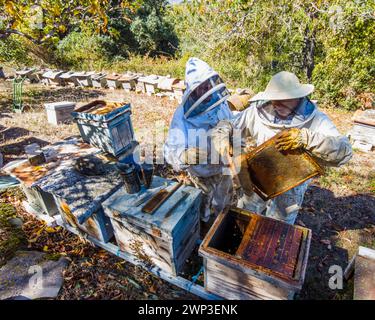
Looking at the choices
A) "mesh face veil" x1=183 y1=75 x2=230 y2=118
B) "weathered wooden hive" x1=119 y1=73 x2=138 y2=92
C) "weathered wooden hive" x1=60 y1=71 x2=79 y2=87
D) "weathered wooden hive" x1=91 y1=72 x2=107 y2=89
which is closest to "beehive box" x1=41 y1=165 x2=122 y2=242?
"mesh face veil" x1=183 y1=75 x2=230 y2=118

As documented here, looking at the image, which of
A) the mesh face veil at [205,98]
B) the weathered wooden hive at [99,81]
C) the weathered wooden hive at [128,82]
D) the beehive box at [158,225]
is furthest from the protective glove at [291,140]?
the weathered wooden hive at [99,81]

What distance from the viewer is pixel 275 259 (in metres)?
1.77

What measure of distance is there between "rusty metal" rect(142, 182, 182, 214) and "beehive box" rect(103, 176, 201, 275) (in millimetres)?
37

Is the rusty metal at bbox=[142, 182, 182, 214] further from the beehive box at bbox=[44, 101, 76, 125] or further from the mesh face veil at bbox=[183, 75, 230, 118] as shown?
the beehive box at bbox=[44, 101, 76, 125]

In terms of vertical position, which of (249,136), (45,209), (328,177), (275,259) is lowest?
(328,177)

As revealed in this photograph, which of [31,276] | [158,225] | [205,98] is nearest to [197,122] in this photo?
[205,98]

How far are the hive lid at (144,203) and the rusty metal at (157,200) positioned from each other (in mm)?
30

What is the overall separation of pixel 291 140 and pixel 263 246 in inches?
35.9

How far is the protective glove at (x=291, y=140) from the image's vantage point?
191 centimetres

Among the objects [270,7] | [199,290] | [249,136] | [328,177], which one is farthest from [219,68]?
[199,290]

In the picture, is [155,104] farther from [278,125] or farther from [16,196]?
[278,125]

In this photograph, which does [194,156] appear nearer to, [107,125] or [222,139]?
[222,139]

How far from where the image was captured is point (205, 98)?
2422 millimetres

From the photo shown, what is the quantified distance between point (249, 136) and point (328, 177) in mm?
2697
